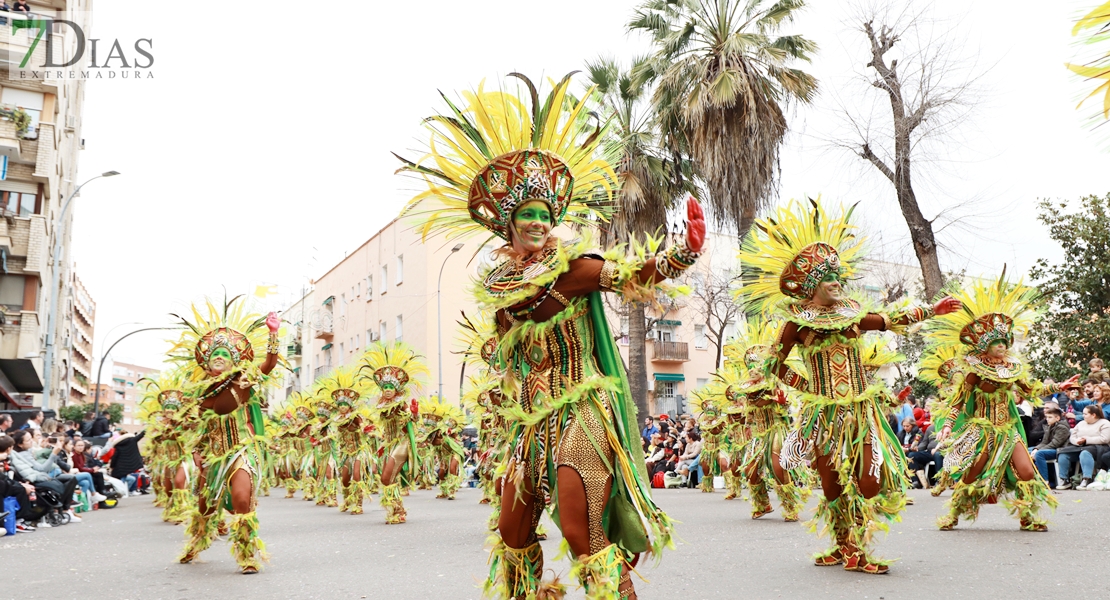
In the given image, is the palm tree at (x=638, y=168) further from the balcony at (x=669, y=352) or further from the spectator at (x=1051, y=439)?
the balcony at (x=669, y=352)

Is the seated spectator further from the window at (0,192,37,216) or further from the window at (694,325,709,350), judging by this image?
the window at (0,192,37,216)

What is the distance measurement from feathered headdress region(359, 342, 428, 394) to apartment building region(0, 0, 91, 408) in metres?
20.1

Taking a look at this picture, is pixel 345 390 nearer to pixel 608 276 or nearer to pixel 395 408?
pixel 395 408

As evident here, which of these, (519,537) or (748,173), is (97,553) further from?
(748,173)

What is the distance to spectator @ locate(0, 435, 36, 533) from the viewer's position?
11883 millimetres

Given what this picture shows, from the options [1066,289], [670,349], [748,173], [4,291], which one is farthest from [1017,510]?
[670,349]

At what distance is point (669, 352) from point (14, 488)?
32.4 metres

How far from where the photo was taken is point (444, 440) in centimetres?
1723

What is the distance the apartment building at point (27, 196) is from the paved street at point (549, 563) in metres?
21.1

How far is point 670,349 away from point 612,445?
38.7 metres

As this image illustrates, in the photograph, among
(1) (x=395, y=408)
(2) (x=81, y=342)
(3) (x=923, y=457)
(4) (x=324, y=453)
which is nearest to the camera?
(1) (x=395, y=408)

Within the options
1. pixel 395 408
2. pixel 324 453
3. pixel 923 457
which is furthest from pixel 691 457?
pixel 395 408

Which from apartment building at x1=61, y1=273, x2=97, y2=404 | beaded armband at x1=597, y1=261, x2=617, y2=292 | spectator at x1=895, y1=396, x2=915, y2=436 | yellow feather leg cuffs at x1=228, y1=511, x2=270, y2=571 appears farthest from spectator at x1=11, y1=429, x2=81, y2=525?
apartment building at x1=61, y1=273, x2=97, y2=404

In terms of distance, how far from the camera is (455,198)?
189 inches
